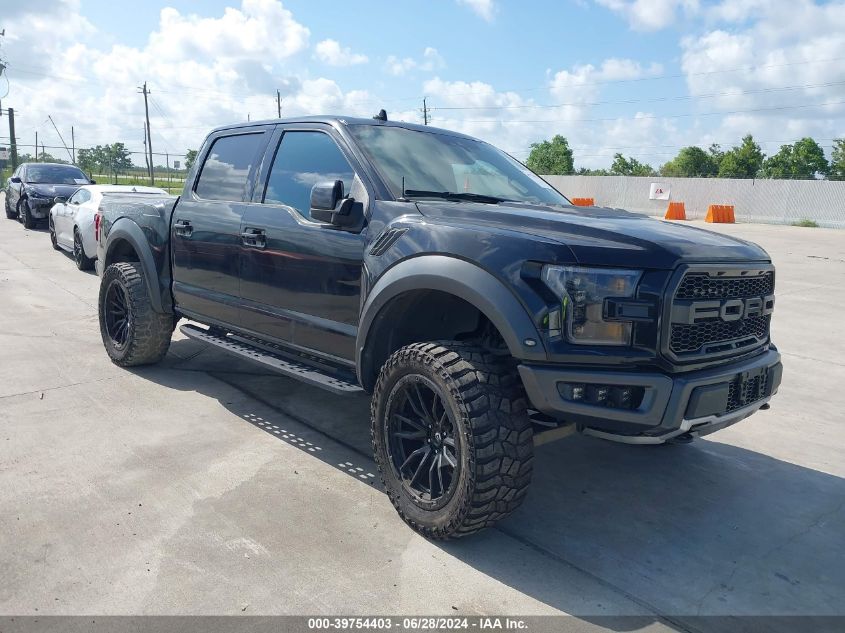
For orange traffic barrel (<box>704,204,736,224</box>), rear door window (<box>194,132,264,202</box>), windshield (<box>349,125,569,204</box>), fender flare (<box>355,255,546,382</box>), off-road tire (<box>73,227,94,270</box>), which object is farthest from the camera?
orange traffic barrel (<box>704,204,736,224</box>)

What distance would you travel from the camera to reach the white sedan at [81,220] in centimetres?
1097

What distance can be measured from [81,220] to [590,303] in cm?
1055

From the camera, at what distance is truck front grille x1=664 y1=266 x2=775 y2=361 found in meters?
2.77

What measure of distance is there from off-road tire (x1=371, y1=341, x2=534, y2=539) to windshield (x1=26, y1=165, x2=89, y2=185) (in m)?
17.7

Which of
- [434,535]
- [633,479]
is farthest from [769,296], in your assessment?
[434,535]

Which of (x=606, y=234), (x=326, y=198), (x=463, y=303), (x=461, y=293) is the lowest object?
(x=463, y=303)

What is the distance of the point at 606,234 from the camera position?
112 inches

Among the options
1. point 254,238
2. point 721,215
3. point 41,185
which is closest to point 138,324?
point 254,238

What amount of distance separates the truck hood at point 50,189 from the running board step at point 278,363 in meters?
14.5

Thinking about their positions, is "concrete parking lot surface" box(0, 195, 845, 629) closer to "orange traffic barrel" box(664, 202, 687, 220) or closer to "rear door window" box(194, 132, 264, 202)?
"rear door window" box(194, 132, 264, 202)

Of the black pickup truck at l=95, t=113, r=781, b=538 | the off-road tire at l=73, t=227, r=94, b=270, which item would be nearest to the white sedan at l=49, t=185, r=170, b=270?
Answer: the off-road tire at l=73, t=227, r=94, b=270

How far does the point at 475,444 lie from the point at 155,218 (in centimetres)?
360

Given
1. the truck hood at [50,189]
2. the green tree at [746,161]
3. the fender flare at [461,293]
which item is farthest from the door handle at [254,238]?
the green tree at [746,161]

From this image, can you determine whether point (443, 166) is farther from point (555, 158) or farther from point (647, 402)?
point (555, 158)
